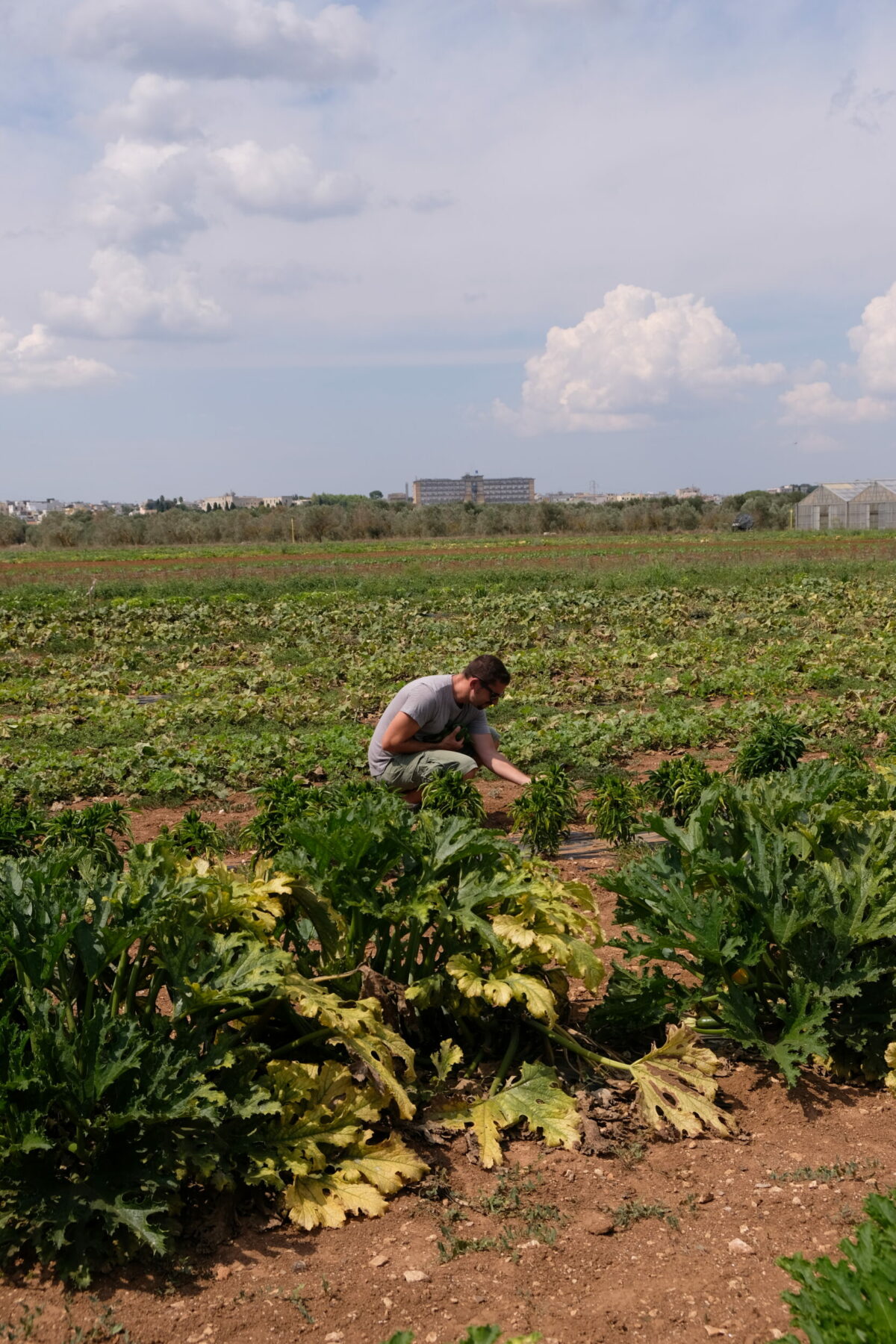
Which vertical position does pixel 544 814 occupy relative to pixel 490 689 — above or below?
below

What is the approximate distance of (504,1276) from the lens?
2.75 metres

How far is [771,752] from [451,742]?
229 centimetres

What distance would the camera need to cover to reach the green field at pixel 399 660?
9.65 m

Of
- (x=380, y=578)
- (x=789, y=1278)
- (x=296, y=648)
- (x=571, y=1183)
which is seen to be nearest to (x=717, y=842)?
(x=571, y=1183)

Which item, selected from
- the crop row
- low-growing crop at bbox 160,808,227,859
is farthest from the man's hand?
the crop row

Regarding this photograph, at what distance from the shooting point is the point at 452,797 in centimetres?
636

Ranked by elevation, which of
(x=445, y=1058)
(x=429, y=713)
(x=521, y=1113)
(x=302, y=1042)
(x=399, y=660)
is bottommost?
(x=521, y=1113)

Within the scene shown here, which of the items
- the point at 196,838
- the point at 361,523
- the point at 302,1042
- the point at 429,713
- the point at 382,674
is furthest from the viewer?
the point at 361,523

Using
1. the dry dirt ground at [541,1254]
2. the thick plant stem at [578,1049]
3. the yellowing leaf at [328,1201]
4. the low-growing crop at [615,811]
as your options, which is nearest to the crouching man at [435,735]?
the low-growing crop at [615,811]

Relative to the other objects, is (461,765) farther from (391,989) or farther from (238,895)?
(238,895)

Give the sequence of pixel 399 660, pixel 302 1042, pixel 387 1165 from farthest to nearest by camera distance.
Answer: pixel 399 660, pixel 302 1042, pixel 387 1165

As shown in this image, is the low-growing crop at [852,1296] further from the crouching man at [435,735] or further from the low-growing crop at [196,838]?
the crouching man at [435,735]

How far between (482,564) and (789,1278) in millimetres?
28891

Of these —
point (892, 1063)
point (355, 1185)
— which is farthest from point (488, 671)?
point (355, 1185)
